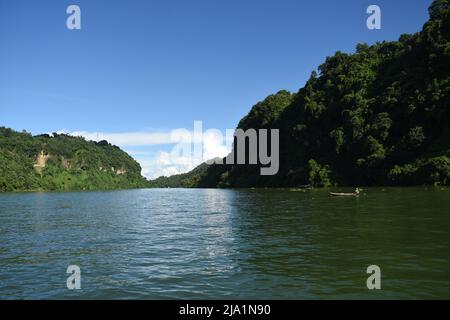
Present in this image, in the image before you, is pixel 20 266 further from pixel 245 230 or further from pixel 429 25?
pixel 429 25

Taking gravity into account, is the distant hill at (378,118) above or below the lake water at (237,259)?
above

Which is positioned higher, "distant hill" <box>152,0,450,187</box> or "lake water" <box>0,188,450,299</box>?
"distant hill" <box>152,0,450,187</box>

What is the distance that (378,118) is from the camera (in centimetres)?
11919

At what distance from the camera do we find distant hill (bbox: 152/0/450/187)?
105875 mm

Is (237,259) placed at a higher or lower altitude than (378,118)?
lower

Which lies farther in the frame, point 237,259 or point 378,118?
point 378,118

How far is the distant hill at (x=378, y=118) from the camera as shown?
105875mm

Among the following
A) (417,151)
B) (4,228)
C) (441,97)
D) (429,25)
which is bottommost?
(4,228)

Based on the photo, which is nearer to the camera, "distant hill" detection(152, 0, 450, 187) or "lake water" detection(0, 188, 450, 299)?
"lake water" detection(0, 188, 450, 299)

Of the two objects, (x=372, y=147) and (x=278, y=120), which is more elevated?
(x=278, y=120)

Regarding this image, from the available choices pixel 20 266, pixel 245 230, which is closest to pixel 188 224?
pixel 245 230

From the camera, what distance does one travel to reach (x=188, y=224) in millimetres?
41594

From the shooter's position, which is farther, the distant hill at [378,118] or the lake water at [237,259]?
the distant hill at [378,118]

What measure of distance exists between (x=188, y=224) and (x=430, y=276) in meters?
27.0
